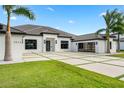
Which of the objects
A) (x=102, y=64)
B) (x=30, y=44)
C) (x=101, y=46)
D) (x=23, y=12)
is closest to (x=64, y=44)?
(x=30, y=44)

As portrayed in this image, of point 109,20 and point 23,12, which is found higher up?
point 109,20

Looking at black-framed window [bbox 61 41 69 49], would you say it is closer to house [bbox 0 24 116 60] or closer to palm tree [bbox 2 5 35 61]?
house [bbox 0 24 116 60]

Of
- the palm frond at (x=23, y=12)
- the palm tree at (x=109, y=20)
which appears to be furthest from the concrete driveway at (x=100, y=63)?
the palm tree at (x=109, y=20)

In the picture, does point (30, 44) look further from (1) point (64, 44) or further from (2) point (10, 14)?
(2) point (10, 14)

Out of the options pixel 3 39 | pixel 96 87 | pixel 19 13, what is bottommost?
pixel 96 87

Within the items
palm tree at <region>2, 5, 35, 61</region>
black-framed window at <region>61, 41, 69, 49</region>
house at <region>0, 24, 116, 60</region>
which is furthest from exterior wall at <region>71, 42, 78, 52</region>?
palm tree at <region>2, 5, 35, 61</region>

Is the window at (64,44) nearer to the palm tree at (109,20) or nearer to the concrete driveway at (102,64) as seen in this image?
the palm tree at (109,20)
